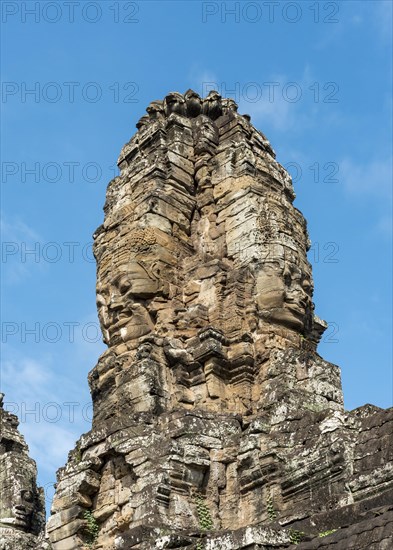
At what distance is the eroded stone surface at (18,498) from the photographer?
1844cm

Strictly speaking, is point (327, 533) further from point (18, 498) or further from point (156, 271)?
point (18, 498)

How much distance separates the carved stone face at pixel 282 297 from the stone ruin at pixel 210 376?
0.08ft

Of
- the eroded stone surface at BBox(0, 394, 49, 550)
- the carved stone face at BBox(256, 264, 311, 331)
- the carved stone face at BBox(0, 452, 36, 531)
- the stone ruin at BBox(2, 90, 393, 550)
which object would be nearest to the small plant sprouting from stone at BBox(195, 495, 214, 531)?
the stone ruin at BBox(2, 90, 393, 550)

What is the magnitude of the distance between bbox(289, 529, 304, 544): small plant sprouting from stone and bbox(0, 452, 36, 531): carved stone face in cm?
911

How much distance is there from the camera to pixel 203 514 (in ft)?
43.7

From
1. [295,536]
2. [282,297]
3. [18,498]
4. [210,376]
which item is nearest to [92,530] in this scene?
[210,376]

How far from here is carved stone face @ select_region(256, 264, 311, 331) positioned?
50.4 ft

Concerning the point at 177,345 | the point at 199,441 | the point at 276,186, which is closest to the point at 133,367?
the point at 177,345

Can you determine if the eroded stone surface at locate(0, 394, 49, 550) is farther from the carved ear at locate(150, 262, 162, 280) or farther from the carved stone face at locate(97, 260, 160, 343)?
the carved ear at locate(150, 262, 162, 280)

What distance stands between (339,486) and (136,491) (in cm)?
276

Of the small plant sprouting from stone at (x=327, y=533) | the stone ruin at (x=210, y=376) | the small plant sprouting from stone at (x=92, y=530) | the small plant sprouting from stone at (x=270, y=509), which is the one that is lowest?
the small plant sprouting from stone at (x=327, y=533)

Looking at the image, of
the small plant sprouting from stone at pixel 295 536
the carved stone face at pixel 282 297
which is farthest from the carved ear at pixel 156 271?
the small plant sprouting from stone at pixel 295 536

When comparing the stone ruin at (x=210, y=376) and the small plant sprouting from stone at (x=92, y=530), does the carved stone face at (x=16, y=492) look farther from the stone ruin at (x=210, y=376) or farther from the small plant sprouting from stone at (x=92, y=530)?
the small plant sprouting from stone at (x=92, y=530)

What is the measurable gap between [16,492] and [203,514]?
6736mm
